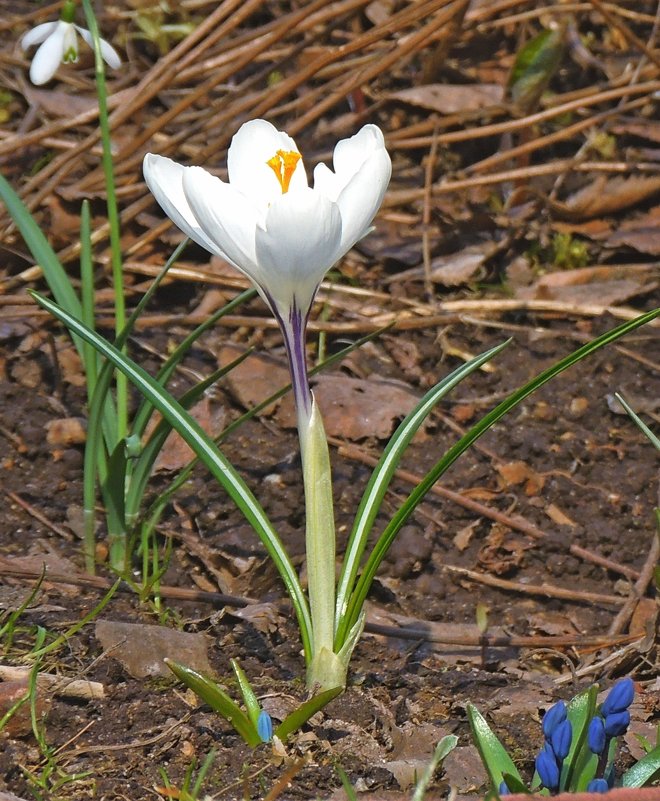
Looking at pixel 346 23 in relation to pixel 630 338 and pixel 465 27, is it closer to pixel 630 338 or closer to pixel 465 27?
pixel 465 27

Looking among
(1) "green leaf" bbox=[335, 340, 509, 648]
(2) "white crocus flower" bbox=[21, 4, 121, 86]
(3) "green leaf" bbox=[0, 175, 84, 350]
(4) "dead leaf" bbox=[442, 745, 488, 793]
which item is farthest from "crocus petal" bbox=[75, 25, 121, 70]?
(4) "dead leaf" bbox=[442, 745, 488, 793]

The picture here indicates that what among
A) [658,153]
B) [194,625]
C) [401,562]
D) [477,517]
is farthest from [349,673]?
[658,153]

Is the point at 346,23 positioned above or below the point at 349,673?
above

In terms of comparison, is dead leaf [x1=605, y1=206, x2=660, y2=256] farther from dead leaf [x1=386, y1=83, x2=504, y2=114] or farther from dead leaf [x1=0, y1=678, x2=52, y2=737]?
dead leaf [x1=0, y1=678, x2=52, y2=737]

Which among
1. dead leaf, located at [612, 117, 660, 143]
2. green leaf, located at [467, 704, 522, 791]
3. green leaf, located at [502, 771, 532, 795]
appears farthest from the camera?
dead leaf, located at [612, 117, 660, 143]

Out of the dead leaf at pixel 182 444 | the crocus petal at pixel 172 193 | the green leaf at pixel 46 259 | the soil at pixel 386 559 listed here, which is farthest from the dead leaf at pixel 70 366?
the crocus petal at pixel 172 193

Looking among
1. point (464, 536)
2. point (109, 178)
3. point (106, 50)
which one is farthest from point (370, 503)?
point (106, 50)
